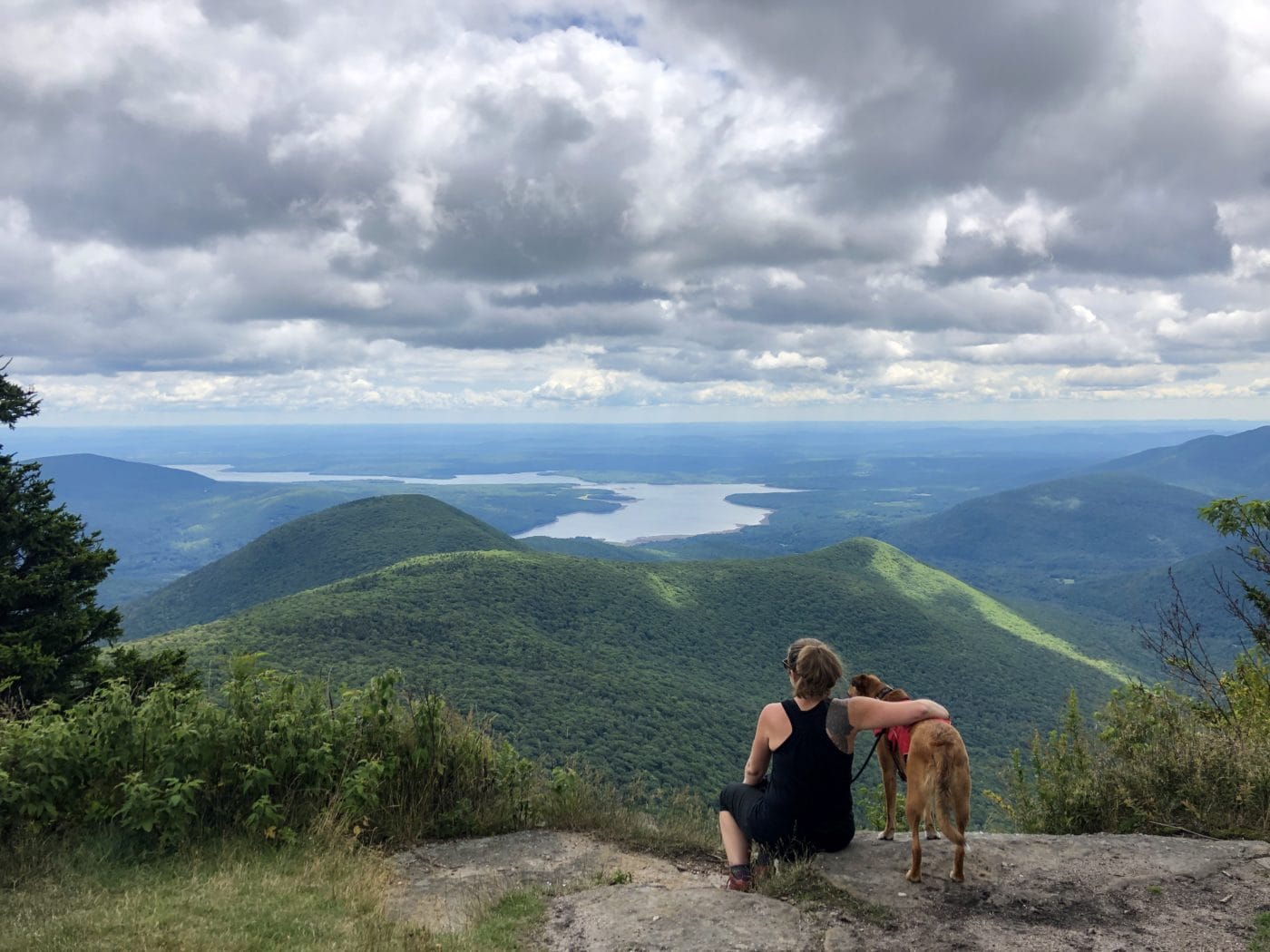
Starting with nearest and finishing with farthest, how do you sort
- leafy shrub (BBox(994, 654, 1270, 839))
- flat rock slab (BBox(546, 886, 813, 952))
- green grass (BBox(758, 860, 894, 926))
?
flat rock slab (BBox(546, 886, 813, 952)) → green grass (BBox(758, 860, 894, 926)) → leafy shrub (BBox(994, 654, 1270, 839))

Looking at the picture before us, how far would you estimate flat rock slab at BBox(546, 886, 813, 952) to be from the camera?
4477mm

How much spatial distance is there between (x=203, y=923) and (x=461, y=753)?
2.76 meters

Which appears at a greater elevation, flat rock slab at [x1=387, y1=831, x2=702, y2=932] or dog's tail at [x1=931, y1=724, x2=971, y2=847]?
dog's tail at [x1=931, y1=724, x2=971, y2=847]

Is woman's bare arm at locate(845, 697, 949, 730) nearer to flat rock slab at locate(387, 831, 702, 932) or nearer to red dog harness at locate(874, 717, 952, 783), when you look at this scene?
red dog harness at locate(874, 717, 952, 783)

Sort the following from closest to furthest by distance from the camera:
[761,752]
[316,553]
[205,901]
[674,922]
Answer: [674,922], [205,901], [761,752], [316,553]

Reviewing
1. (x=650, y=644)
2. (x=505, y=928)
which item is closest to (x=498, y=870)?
(x=505, y=928)

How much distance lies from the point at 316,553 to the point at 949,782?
134590mm

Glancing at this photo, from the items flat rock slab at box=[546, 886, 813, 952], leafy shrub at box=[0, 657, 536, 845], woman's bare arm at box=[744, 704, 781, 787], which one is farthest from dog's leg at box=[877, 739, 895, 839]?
leafy shrub at box=[0, 657, 536, 845]

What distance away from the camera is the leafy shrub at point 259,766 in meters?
5.68

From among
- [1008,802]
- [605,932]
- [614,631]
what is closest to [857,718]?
[605,932]

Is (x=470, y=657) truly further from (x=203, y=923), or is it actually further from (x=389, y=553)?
(x=389, y=553)

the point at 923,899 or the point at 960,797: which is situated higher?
the point at 960,797

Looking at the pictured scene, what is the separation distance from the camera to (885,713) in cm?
516

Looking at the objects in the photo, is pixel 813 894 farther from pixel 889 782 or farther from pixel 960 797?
pixel 889 782
